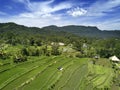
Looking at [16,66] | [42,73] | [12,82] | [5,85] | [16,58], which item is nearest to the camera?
[5,85]

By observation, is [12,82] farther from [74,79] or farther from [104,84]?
[104,84]

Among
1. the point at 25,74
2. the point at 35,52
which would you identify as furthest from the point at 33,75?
the point at 35,52

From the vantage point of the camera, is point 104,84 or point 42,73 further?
point 42,73

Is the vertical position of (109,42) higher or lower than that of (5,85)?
lower

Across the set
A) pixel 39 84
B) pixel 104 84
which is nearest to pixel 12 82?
pixel 39 84

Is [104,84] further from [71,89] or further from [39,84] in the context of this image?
[39,84]

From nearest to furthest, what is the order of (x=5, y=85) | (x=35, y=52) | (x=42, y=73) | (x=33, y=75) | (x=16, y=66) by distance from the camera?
(x=5, y=85) < (x=33, y=75) < (x=42, y=73) < (x=16, y=66) < (x=35, y=52)

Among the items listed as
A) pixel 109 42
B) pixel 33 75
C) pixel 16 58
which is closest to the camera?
pixel 33 75

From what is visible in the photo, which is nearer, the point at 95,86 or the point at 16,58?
the point at 95,86

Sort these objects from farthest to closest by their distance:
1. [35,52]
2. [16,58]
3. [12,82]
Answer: [35,52] → [16,58] → [12,82]
